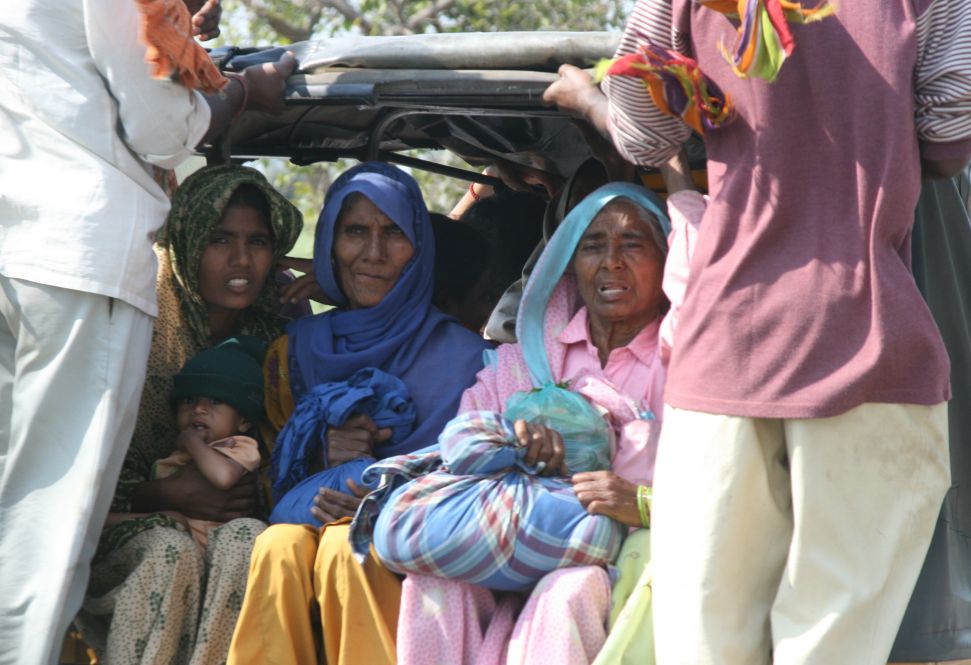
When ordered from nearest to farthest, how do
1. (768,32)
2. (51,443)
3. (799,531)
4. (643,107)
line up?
(768,32), (799,531), (643,107), (51,443)

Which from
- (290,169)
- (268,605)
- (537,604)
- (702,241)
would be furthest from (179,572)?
(290,169)

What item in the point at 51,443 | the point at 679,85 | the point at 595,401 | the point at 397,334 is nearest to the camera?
the point at 679,85

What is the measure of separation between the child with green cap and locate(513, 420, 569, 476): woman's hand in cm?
101

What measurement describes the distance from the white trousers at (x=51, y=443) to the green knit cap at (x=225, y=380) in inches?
24.8

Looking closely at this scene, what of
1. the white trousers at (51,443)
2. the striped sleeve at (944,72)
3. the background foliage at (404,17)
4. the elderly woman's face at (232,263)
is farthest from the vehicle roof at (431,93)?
the background foliage at (404,17)

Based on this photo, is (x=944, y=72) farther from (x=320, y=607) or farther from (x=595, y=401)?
(x=320, y=607)

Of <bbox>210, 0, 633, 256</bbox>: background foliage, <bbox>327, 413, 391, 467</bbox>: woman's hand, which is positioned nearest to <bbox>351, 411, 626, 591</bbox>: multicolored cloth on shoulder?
<bbox>327, 413, 391, 467</bbox>: woman's hand

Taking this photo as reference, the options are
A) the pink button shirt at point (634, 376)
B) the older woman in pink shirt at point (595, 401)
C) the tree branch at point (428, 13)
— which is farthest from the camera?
the tree branch at point (428, 13)

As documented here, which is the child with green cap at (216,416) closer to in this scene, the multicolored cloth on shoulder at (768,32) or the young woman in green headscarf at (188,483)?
the young woman in green headscarf at (188,483)

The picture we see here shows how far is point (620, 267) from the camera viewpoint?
4.46 meters

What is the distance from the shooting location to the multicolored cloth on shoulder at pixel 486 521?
384cm

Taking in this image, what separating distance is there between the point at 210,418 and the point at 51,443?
724 millimetres

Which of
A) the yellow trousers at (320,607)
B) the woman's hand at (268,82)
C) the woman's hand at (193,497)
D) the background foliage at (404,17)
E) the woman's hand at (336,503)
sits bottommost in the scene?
the yellow trousers at (320,607)

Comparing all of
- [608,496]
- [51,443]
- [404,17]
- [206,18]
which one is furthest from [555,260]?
[404,17]
